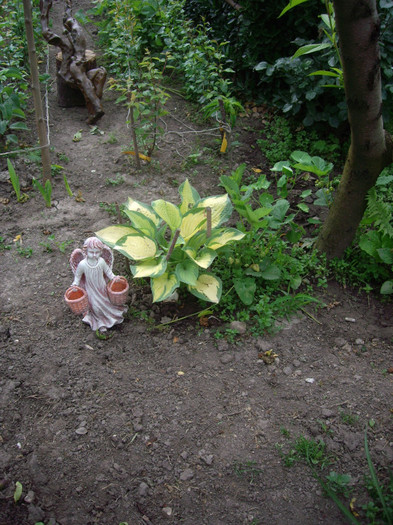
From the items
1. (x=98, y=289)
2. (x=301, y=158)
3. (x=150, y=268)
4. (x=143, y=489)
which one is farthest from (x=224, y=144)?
(x=143, y=489)

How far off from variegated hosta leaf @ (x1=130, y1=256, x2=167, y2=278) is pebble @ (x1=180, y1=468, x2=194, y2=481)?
99 cm

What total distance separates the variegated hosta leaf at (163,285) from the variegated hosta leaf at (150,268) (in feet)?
0.28

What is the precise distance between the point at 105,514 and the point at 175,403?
0.60 metres

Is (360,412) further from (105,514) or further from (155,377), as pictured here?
(105,514)

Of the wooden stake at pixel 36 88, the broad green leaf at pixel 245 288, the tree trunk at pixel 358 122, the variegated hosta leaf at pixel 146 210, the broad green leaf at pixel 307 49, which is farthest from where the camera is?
the wooden stake at pixel 36 88

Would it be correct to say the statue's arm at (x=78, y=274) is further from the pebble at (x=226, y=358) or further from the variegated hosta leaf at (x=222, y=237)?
the pebble at (x=226, y=358)

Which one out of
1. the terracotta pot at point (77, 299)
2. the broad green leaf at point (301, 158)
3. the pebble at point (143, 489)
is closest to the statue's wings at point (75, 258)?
the terracotta pot at point (77, 299)

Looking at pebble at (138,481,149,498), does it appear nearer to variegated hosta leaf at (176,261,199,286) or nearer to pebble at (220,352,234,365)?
pebble at (220,352,234,365)

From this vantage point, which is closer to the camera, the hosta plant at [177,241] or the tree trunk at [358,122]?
the tree trunk at [358,122]

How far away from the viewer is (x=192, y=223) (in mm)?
2703

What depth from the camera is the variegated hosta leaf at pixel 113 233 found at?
2.58 metres

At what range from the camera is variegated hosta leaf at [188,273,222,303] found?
8.22 feet

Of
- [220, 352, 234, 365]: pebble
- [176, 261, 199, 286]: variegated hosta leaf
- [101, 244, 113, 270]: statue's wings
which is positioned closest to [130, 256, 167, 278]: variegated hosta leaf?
[176, 261, 199, 286]: variegated hosta leaf

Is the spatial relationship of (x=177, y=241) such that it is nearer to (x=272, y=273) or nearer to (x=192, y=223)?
(x=192, y=223)
